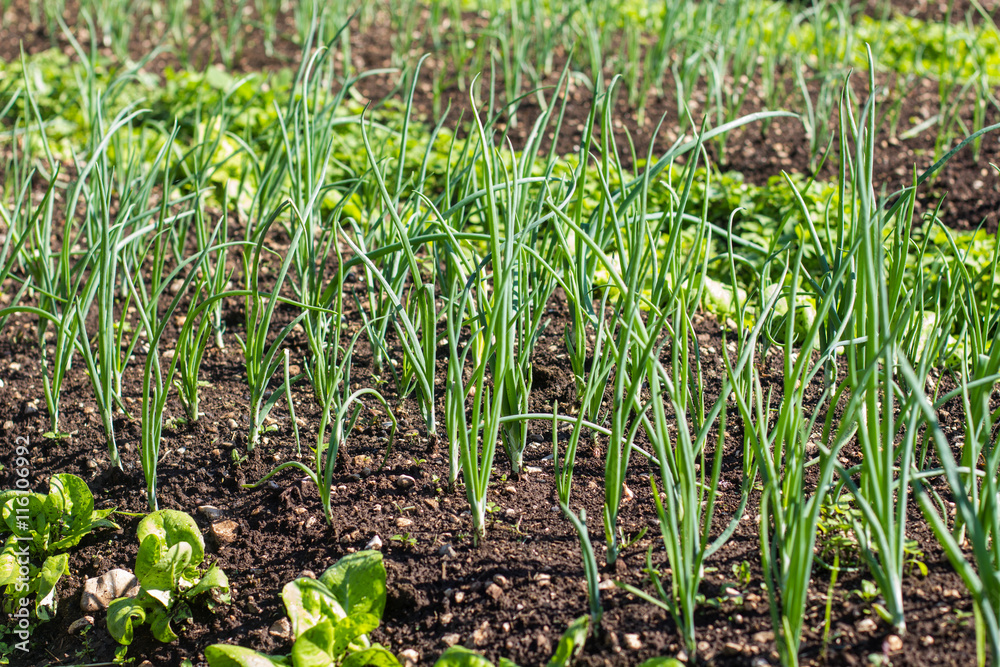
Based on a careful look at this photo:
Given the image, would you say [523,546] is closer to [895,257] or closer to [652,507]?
[652,507]

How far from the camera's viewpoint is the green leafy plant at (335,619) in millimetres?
1248

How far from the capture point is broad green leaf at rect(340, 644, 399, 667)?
1.27 metres

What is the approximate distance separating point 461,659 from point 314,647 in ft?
0.83

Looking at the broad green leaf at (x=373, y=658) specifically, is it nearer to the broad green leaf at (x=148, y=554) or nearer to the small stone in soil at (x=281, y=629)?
the small stone in soil at (x=281, y=629)

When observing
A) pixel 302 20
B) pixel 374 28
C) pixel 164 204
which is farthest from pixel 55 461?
pixel 374 28

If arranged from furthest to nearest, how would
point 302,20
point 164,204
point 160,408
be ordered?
point 302,20 → point 164,204 → point 160,408

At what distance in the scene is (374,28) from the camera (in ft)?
16.1

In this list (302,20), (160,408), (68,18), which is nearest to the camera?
(160,408)

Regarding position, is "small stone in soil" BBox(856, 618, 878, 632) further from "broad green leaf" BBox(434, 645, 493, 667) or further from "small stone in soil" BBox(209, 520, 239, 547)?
"small stone in soil" BBox(209, 520, 239, 547)

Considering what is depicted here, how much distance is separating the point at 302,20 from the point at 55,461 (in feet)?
10.3

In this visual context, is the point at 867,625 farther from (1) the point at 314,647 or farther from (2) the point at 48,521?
(2) the point at 48,521

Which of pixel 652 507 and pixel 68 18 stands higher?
pixel 68 18

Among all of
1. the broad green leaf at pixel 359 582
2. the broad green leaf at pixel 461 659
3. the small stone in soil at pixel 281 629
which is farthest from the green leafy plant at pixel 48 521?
the broad green leaf at pixel 461 659

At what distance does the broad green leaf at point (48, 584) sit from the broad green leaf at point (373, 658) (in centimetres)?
65
